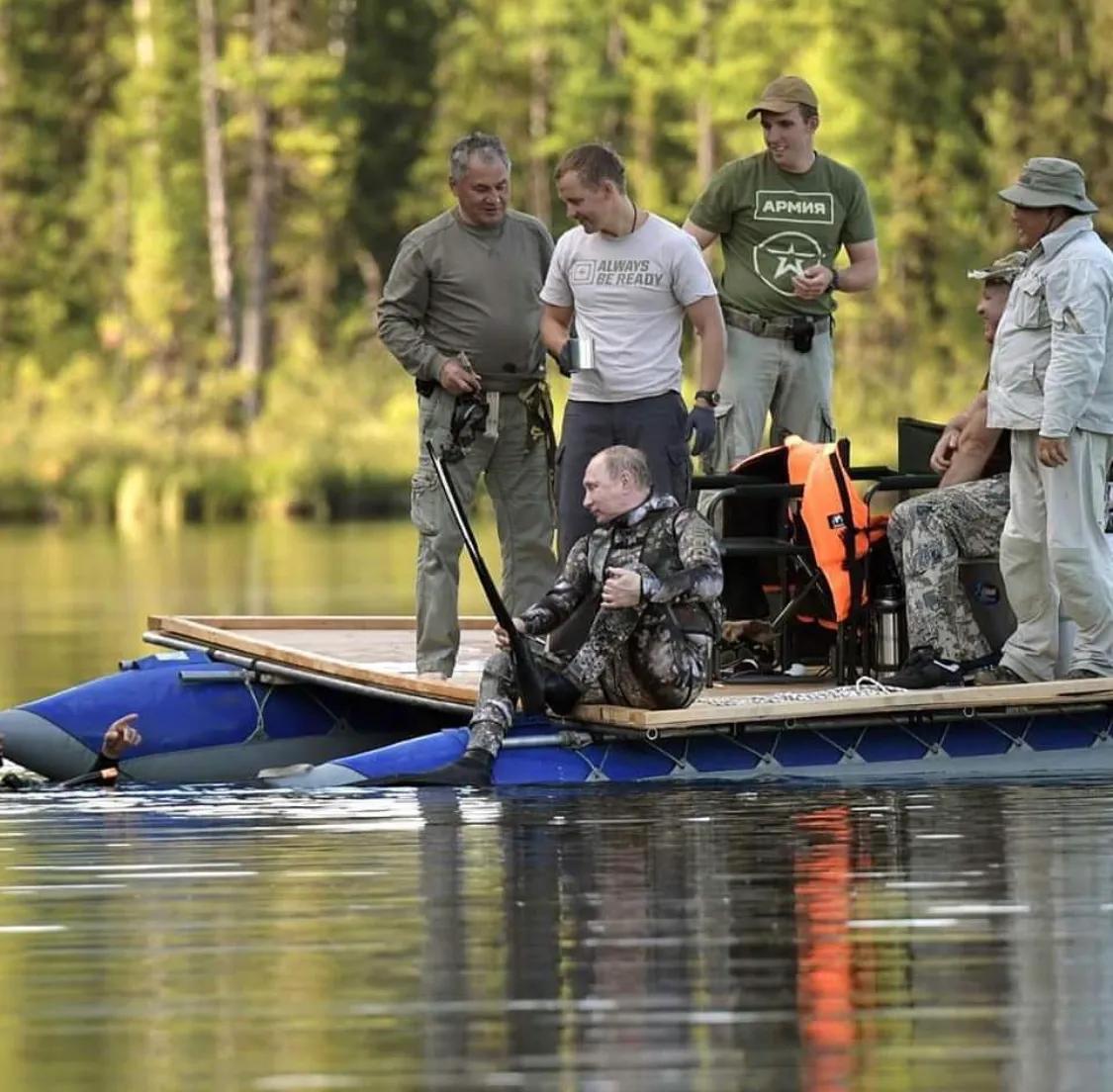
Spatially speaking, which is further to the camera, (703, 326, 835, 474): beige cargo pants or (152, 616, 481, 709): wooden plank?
(703, 326, 835, 474): beige cargo pants

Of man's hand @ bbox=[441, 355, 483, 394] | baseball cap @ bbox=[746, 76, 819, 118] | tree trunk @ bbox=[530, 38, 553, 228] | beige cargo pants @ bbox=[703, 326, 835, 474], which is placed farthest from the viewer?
tree trunk @ bbox=[530, 38, 553, 228]

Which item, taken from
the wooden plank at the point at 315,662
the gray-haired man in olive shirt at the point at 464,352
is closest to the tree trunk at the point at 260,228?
the wooden plank at the point at 315,662

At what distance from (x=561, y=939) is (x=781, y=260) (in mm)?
4723

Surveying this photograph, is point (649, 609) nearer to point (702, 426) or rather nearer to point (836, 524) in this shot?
point (702, 426)

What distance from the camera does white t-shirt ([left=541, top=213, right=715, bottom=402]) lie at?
10.9 meters

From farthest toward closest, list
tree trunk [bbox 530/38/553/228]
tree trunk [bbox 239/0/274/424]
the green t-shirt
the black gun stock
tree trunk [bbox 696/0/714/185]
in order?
tree trunk [bbox 530/38/553/228]
tree trunk [bbox 239/0/274/424]
tree trunk [bbox 696/0/714/185]
the green t-shirt
the black gun stock

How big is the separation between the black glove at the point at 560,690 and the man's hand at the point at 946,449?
1.48 metres

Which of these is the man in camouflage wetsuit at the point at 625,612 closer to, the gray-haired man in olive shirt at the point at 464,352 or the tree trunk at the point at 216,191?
the gray-haired man in olive shirt at the point at 464,352

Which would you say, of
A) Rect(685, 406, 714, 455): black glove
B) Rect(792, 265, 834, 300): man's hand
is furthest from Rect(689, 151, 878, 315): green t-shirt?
Rect(685, 406, 714, 455): black glove

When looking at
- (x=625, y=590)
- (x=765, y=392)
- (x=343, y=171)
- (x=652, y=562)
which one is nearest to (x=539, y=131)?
(x=343, y=171)

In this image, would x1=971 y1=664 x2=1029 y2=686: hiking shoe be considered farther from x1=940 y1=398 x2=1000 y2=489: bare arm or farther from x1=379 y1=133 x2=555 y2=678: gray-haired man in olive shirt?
x1=379 y1=133 x2=555 y2=678: gray-haired man in olive shirt

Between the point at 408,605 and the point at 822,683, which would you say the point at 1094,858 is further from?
the point at 408,605

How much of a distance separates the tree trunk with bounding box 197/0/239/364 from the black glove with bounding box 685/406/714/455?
41150 millimetres

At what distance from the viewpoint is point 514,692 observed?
10.6m
